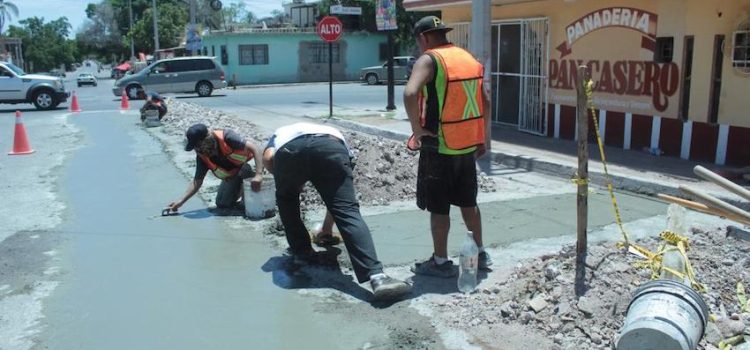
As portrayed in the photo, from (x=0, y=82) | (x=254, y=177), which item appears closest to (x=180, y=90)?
(x=0, y=82)

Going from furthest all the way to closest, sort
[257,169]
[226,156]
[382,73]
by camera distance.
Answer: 1. [382,73]
2. [226,156]
3. [257,169]

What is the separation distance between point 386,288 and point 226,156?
312 centimetres

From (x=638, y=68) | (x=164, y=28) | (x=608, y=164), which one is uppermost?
(x=164, y=28)

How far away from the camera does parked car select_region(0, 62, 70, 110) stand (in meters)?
23.5

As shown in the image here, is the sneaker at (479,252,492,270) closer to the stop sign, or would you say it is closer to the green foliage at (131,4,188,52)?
the stop sign

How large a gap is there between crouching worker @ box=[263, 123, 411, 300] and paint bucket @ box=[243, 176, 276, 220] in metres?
1.53

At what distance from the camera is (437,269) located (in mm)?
5023

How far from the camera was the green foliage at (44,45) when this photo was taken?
100 m

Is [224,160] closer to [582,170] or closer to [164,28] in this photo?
[582,170]

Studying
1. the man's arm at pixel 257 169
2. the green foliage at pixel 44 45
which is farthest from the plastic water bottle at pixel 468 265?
the green foliage at pixel 44 45

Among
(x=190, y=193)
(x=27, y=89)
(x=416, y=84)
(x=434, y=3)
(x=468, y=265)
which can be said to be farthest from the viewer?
(x=27, y=89)

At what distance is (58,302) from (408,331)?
2559 millimetres

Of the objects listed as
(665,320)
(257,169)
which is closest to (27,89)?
(257,169)

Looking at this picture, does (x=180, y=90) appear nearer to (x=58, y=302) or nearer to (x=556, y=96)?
(x=556, y=96)
